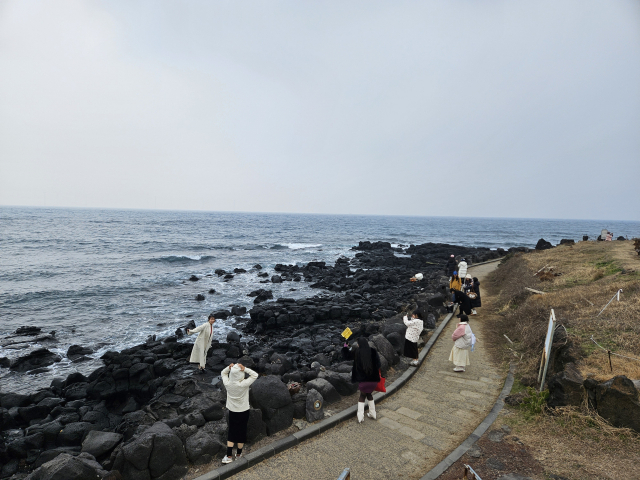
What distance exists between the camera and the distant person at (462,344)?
28.7 feet

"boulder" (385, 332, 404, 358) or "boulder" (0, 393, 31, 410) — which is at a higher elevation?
"boulder" (385, 332, 404, 358)

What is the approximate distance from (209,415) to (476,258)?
107 ft

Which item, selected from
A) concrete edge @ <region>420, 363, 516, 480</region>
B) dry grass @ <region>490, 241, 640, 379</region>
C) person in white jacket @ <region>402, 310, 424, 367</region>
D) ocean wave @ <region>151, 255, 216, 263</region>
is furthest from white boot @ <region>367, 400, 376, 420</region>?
ocean wave @ <region>151, 255, 216, 263</region>

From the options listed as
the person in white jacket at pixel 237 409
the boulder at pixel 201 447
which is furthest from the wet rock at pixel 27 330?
the person in white jacket at pixel 237 409

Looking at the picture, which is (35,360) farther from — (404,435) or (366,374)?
(404,435)

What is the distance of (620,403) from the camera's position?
5.61m

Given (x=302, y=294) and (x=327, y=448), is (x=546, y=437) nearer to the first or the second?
(x=327, y=448)

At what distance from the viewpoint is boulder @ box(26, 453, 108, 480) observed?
189 inches

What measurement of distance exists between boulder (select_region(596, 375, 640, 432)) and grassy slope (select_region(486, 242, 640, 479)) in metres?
0.18

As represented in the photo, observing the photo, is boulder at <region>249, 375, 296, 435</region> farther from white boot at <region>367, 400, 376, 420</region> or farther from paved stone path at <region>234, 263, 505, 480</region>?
white boot at <region>367, 400, 376, 420</region>

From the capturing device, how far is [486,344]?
36.3 ft

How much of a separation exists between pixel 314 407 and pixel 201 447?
225 cm

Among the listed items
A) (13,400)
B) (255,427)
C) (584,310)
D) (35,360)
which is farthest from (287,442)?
(35,360)

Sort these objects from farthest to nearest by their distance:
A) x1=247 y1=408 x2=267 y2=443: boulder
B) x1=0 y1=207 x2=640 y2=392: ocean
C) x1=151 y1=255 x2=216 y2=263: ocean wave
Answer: x1=151 y1=255 x2=216 y2=263: ocean wave < x1=0 y1=207 x2=640 y2=392: ocean < x1=247 y1=408 x2=267 y2=443: boulder
